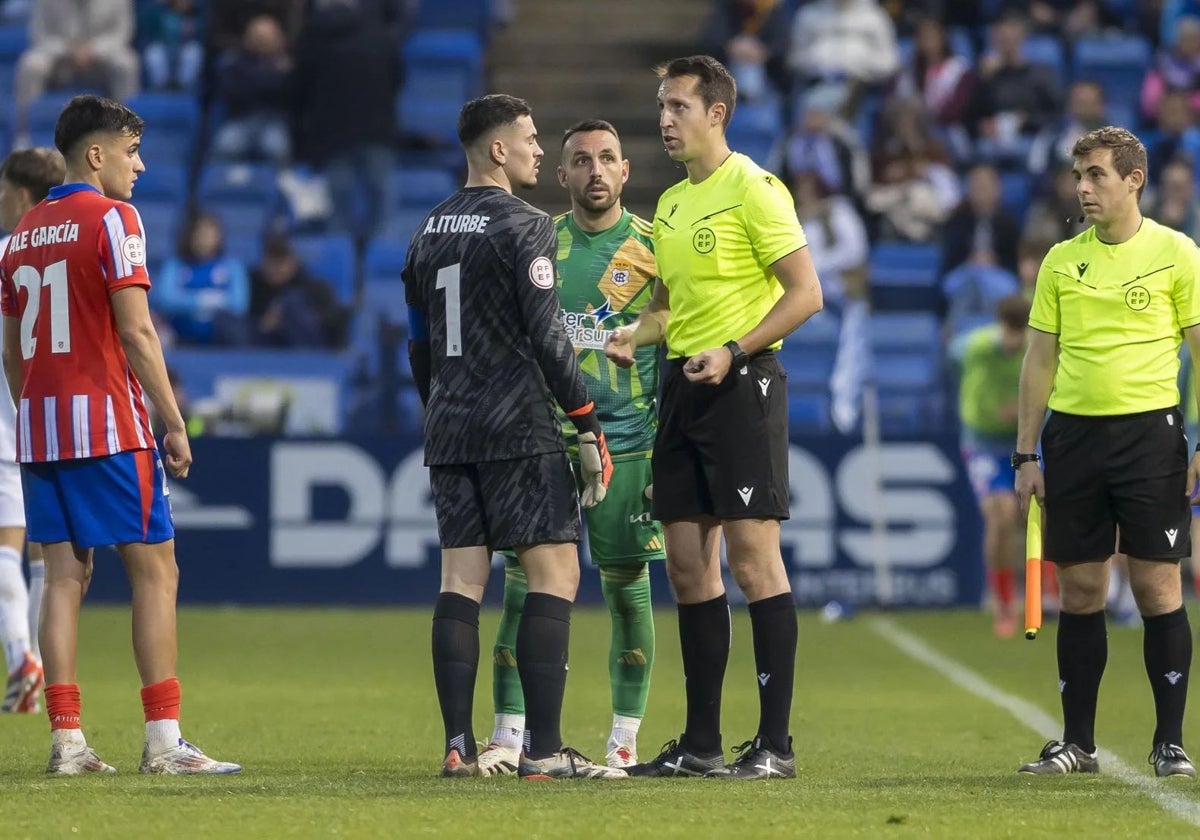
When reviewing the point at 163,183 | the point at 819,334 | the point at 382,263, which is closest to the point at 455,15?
the point at 163,183

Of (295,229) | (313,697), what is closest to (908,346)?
(295,229)

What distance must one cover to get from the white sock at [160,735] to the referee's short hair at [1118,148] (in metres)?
3.72

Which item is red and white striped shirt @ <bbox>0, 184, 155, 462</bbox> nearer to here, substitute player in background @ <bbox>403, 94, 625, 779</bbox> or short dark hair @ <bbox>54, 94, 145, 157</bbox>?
short dark hair @ <bbox>54, 94, 145, 157</bbox>

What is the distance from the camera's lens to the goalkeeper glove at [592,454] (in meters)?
7.12

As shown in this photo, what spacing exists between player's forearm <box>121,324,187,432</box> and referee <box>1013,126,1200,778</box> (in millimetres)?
2967

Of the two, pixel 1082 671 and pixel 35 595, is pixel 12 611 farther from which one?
pixel 1082 671

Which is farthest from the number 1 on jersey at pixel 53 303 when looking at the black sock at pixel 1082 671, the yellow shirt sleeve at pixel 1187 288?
the yellow shirt sleeve at pixel 1187 288

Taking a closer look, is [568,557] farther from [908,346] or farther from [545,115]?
[545,115]

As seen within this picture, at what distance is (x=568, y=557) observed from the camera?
23.8ft

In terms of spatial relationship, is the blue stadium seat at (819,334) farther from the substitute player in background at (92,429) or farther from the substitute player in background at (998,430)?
the substitute player in background at (92,429)

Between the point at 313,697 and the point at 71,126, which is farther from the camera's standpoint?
the point at 313,697

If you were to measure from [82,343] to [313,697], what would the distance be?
362 cm

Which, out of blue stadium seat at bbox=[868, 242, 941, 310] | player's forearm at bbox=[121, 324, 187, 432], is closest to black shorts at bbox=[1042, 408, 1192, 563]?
player's forearm at bbox=[121, 324, 187, 432]

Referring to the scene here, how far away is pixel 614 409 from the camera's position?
25.8ft
